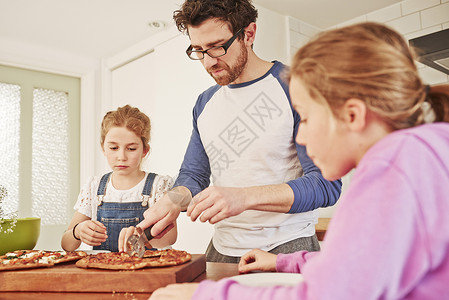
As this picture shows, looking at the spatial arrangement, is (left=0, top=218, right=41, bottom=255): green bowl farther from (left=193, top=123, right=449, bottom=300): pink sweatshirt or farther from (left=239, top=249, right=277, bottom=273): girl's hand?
(left=193, top=123, right=449, bottom=300): pink sweatshirt

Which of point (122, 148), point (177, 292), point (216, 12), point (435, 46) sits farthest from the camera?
point (435, 46)

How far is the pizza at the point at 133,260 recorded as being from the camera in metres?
0.97

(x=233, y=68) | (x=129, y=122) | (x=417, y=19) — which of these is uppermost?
(x=417, y=19)

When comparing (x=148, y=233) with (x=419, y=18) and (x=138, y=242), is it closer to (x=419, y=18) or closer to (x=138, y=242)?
(x=138, y=242)

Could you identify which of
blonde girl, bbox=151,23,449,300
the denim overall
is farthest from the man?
blonde girl, bbox=151,23,449,300

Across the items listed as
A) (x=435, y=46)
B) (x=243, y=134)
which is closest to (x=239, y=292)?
(x=243, y=134)

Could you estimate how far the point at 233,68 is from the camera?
145 cm

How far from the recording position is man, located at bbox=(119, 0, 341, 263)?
54.1 inches

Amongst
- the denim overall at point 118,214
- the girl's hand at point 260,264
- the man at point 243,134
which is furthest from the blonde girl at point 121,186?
the girl's hand at point 260,264

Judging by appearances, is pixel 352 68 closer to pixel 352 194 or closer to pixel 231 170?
pixel 352 194

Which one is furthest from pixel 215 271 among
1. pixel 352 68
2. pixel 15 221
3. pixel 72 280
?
pixel 15 221

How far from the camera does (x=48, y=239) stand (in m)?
3.48

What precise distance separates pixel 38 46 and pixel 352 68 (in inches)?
135

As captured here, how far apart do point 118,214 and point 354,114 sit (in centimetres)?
142
